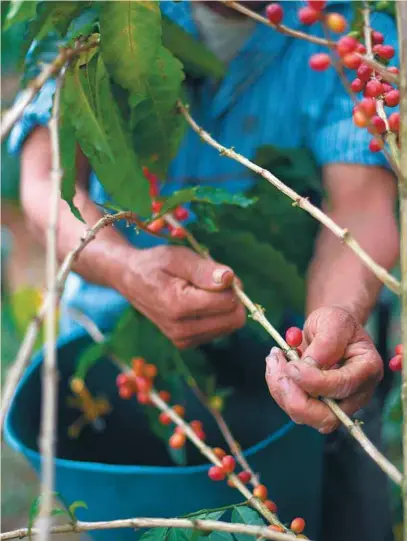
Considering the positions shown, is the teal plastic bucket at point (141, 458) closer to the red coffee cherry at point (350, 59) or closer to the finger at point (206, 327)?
the finger at point (206, 327)

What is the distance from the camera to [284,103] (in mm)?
1096

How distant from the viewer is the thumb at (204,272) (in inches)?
28.0

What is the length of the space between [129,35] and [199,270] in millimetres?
279

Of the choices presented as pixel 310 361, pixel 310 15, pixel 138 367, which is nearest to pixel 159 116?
pixel 310 15

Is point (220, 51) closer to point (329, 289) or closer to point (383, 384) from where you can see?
point (329, 289)

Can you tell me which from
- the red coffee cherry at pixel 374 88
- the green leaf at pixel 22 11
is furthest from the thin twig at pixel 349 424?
the green leaf at pixel 22 11

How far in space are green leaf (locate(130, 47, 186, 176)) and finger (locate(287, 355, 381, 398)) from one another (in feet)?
0.95

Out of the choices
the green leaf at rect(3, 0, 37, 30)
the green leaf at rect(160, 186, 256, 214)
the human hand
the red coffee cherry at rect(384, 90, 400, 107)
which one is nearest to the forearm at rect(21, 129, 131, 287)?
the human hand

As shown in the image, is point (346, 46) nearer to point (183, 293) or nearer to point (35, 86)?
point (35, 86)

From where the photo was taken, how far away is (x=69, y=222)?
3.28ft

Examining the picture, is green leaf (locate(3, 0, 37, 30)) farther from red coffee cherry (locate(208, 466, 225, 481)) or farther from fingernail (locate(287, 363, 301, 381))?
red coffee cherry (locate(208, 466, 225, 481))

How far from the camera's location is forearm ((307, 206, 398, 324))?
842 millimetres

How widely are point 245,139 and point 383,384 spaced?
21.0 inches

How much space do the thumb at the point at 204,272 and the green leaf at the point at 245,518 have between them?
239mm
